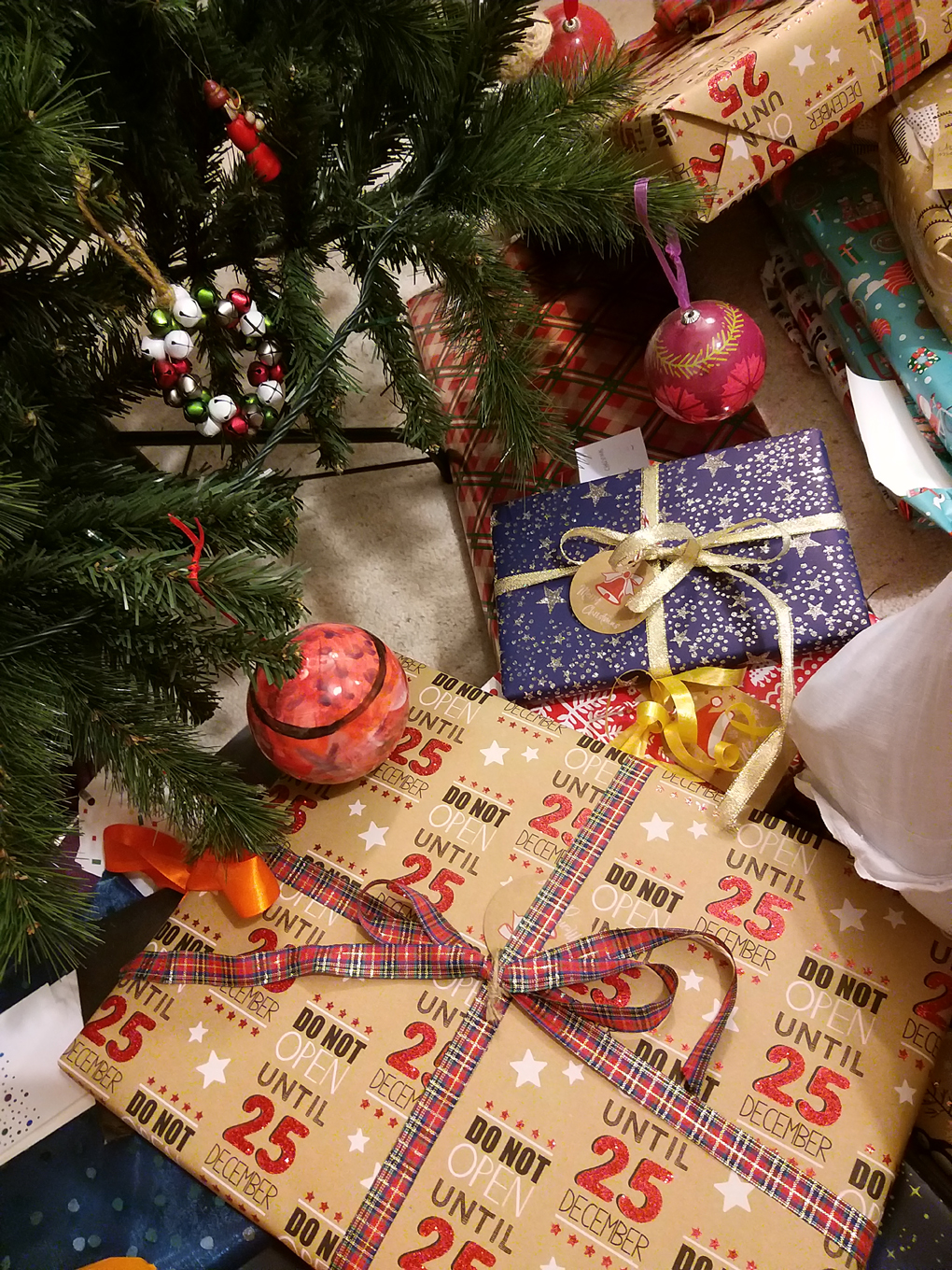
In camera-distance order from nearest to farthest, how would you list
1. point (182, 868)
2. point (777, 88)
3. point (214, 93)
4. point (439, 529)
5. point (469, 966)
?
point (214, 93)
point (469, 966)
point (182, 868)
point (777, 88)
point (439, 529)

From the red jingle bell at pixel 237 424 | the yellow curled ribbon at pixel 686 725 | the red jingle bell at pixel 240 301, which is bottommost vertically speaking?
the red jingle bell at pixel 237 424

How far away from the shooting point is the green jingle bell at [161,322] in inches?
26.0

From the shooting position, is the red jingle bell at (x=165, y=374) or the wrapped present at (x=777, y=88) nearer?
the red jingle bell at (x=165, y=374)

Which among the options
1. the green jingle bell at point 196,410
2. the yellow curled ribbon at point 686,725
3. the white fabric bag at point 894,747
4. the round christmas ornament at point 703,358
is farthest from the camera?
the round christmas ornament at point 703,358

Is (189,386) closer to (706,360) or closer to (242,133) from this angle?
(242,133)

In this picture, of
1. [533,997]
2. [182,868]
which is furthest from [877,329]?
[182,868]

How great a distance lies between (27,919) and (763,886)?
22.9 inches

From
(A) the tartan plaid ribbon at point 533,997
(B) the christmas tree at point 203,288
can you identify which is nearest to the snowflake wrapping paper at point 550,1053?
(A) the tartan plaid ribbon at point 533,997

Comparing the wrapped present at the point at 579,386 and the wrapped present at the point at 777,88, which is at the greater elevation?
the wrapped present at the point at 777,88

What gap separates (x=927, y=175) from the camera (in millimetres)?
1055

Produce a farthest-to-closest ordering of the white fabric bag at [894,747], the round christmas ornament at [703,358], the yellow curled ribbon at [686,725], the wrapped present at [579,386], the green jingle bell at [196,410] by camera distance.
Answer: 1. the wrapped present at [579,386]
2. the round christmas ornament at [703,358]
3. the yellow curled ribbon at [686,725]
4. the green jingle bell at [196,410]
5. the white fabric bag at [894,747]

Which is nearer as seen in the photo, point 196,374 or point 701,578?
point 196,374

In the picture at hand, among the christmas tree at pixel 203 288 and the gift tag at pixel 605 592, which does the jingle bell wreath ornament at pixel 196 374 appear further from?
the gift tag at pixel 605 592

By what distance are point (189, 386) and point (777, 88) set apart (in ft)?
2.44
